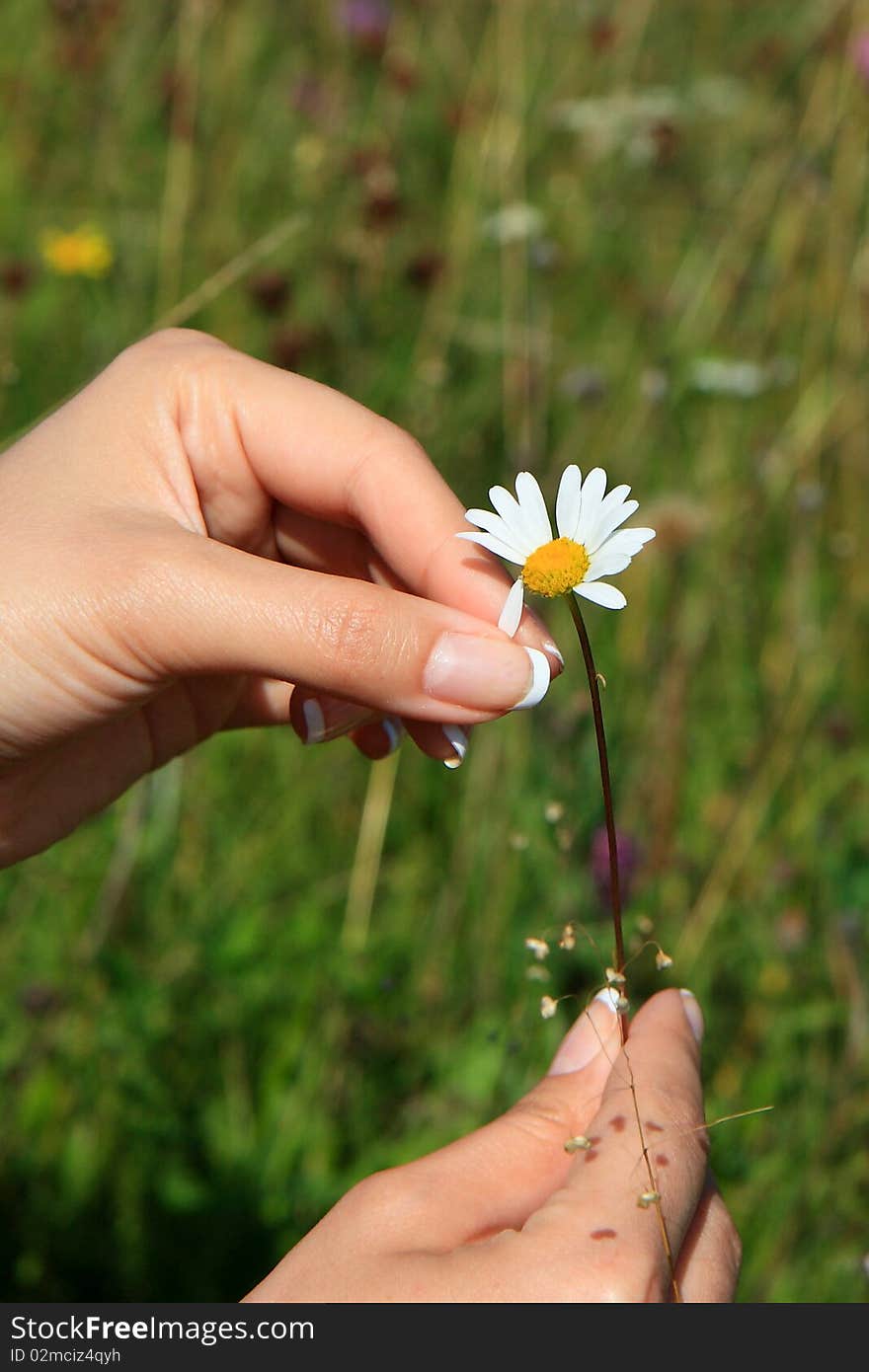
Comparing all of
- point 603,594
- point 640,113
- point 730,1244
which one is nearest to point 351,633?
Answer: point 603,594

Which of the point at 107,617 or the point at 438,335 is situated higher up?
the point at 438,335

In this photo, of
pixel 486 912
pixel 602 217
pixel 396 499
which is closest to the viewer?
pixel 396 499

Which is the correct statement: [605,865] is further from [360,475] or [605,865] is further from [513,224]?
[513,224]

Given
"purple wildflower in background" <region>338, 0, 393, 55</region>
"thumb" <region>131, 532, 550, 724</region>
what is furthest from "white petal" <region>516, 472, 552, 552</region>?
"purple wildflower in background" <region>338, 0, 393, 55</region>

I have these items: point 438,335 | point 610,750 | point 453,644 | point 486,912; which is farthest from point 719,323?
point 453,644

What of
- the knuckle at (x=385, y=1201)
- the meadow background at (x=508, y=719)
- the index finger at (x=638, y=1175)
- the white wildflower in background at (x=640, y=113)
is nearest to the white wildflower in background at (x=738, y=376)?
the meadow background at (x=508, y=719)

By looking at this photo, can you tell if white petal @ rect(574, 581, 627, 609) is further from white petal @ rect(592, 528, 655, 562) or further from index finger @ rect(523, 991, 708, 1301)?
index finger @ rect(523, 991, 708, 1301)

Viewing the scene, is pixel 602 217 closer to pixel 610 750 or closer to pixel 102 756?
pixel 610 750
